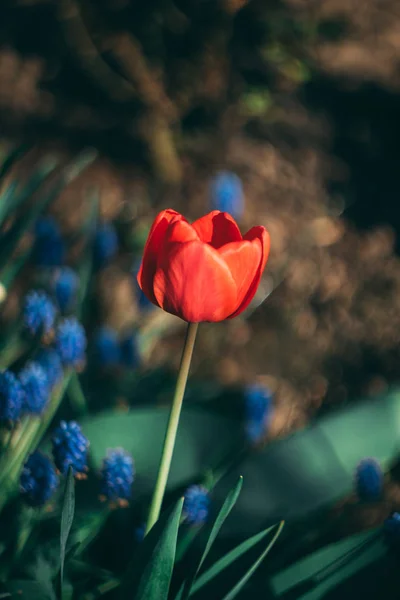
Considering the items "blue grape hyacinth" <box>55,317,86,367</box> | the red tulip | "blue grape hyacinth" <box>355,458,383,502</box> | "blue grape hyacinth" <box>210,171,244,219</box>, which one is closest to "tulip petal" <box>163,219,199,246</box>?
the red tulip

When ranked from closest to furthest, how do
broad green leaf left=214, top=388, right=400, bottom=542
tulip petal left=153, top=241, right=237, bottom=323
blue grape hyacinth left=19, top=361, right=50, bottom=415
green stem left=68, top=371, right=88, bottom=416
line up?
tulip petal left=153, top=241, right=237, bottom=323, blue grape hyacinth left=19, top=361, right=50, bottom=415, broad green leaf left=214, top=388, right=400, bottom=542, green stem left=68, top=371, right=88, bottom=416

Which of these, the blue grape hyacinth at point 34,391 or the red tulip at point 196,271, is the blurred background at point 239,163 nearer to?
the blue grape hyacinth at point 34,391

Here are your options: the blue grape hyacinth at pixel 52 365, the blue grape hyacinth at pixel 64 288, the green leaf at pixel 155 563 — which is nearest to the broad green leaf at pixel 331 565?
the green leaf at pixel 155 563

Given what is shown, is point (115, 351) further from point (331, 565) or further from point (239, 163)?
point (239, 163)

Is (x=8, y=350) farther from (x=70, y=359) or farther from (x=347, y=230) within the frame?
(x=347, y=230)

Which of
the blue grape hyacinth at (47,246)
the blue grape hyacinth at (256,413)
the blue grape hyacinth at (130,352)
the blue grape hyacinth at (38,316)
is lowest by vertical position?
the blue grape hyacinth at (256,413)

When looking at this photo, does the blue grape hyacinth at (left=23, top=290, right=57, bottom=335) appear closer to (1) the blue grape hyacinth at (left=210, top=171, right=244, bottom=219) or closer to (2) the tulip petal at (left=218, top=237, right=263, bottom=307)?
(2) the tulip petal at (left=218, top=237, right=263, bottom=307)
